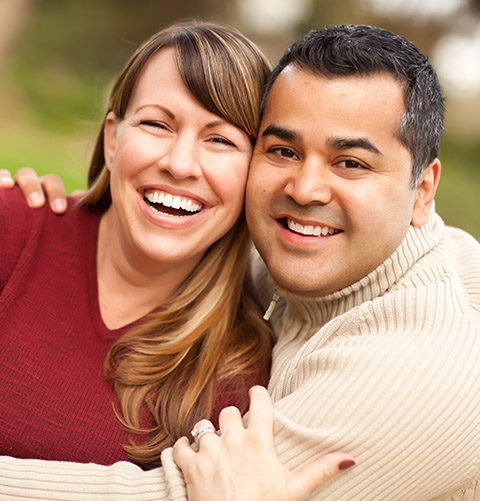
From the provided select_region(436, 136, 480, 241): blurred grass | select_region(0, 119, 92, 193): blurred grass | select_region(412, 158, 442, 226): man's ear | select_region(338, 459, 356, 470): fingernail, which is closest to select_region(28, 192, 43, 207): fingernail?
select_region(412, 158, 442, 226): man's ear

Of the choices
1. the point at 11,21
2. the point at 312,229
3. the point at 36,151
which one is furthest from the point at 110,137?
the point at 11,21

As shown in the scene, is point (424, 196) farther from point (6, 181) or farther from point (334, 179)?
point (6, 181)

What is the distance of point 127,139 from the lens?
87.4 inches

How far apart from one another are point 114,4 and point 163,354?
36.7 feet

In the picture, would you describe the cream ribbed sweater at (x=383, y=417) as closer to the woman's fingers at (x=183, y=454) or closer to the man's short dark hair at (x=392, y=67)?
the woman's fingers at (x=183, y=454)

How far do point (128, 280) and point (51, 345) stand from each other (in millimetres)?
378

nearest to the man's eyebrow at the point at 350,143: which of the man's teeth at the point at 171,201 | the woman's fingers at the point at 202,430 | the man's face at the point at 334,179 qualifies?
the man's face at the point at 334,179

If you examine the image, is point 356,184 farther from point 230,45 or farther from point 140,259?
point 140,259

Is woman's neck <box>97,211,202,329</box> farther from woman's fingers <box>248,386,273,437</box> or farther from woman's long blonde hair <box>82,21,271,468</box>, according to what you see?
woman's fingers <box>248,386,273,437</box>

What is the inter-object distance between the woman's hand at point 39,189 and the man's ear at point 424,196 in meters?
1.15

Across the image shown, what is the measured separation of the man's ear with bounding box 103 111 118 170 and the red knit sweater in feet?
0.86

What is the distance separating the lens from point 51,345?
2.16 metres

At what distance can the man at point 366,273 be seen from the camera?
1.75 meters

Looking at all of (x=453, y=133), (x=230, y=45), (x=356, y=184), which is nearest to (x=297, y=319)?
(x=356, y=184)
